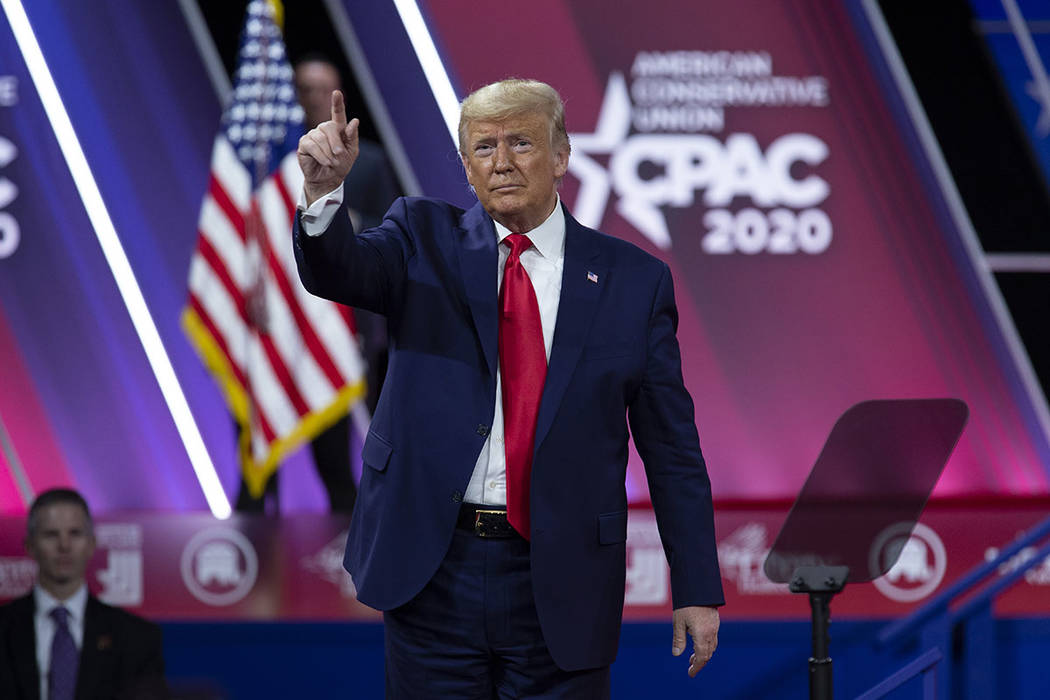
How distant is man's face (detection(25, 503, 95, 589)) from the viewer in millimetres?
3678

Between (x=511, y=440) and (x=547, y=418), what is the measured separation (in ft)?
0.21

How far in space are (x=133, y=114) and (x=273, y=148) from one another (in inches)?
21.2

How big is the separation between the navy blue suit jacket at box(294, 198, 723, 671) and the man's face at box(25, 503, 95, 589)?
2.08 metres

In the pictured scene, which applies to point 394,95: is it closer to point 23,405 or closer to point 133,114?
point 133,114

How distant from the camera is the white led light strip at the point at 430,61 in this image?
14.9 ft

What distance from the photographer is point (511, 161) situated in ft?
6.00

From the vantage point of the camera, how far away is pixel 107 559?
416 cm

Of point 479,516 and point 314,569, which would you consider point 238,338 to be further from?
point 479,516

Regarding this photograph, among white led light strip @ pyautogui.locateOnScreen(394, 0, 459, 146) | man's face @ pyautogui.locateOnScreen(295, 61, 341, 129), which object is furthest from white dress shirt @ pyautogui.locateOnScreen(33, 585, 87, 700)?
white led light strip @ pyautogui.locateOnScreen(394, 0, 459, 146)

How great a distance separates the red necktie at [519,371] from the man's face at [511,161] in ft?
0.27

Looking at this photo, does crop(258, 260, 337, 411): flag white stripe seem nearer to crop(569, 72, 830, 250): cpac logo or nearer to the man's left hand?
crop(569, 72, 830, 250): cpac logo

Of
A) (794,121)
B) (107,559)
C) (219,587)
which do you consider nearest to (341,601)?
(219,587)

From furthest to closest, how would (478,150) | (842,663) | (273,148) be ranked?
(273,148)
(842,663)
(478,150)

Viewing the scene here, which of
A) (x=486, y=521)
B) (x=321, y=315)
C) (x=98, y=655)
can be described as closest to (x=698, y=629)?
(x=486, y=521)
